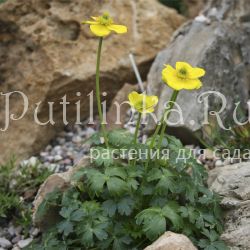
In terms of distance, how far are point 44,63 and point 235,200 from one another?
174 centimetres

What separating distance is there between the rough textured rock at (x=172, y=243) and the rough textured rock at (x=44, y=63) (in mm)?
1600

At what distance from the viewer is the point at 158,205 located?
10.2ft

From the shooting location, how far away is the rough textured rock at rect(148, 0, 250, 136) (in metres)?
4.15

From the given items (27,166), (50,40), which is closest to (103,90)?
(50,40)

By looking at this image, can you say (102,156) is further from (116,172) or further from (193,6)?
(193,6)

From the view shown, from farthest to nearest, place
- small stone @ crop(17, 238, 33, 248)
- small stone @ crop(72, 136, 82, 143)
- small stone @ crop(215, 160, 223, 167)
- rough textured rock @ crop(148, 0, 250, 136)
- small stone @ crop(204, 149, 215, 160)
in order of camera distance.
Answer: small stone @ crop(72, 136, 82, 143) < rough textured rock @ crop(148, 0, 250, 136) < small stone @ crop(204, 149, 215, 160) < small stone @ crop(215, 160, 223, 167) < small stone @ crop(17, 238, 33, 248)

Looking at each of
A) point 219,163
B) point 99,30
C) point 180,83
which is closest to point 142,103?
point 180,83

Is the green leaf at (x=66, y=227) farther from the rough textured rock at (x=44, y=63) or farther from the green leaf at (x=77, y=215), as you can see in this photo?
the rough textured rock at (x=44, y=63)

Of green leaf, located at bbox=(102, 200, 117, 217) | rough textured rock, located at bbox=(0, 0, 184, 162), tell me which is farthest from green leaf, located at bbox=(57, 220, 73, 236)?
rough textured rock, located at bbox=(0, 0, 184, 162)

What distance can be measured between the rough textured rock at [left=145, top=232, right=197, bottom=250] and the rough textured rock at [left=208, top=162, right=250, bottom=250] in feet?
0.93

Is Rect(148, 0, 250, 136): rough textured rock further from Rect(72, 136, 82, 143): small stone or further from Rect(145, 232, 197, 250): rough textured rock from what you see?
Rect(145, 232, 197, 250): rough textured rock

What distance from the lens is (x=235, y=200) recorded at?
3.27 meters

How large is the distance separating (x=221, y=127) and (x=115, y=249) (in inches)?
52.4

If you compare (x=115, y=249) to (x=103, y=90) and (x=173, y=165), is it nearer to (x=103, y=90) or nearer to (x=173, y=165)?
(x=173, y=165)
